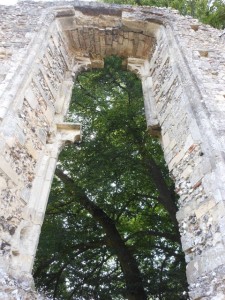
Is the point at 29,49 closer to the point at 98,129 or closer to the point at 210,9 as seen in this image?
the point at 98,129

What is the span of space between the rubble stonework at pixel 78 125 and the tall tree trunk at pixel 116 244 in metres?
3.29

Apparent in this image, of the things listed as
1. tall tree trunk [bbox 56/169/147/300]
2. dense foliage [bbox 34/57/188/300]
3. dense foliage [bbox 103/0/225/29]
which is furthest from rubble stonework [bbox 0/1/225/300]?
tall tree trunk [bbox 56/169/147/300]

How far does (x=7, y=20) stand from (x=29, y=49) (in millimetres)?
1359

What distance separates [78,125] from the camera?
16.1 ft

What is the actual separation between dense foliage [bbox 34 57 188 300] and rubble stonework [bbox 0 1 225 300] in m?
2.54

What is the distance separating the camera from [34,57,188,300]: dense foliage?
740 cm

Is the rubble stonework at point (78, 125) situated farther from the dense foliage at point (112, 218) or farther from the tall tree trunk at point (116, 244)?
the tall tree trunk at point (116, 244)

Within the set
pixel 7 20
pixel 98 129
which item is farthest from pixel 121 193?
pixel 7 20

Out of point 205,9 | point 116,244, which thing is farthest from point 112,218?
point 205,9

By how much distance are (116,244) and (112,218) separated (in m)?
1.11

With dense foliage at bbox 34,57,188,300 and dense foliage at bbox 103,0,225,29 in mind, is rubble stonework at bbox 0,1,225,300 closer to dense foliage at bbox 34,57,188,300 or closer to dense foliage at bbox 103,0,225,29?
dense foliage at bbox 103,0,225,29

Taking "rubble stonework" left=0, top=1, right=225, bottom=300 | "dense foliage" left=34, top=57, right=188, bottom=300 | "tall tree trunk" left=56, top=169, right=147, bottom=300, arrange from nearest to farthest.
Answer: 1. "rubble stonework" left=0, top=1, right=225, bottom=300
2. "tall tree trunk" left=56, top=169, right=147, bottom=300
3. "dense foliage" left=34, top=57, right=188, bottom=300

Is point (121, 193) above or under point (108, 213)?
above

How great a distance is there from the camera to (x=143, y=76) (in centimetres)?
652
